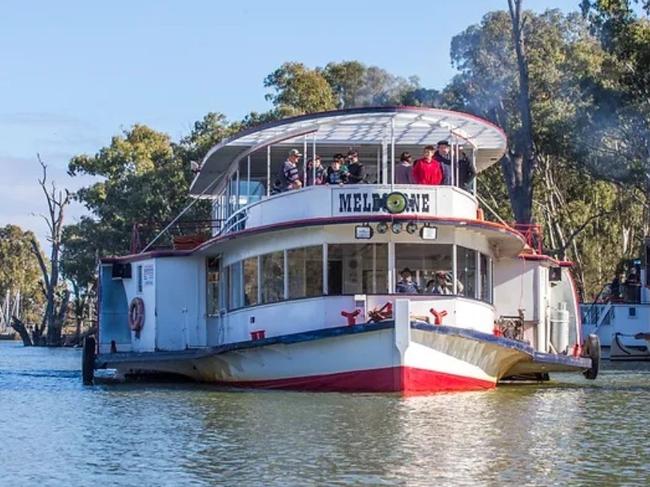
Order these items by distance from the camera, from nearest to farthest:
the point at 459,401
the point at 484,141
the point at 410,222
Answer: the point at 459,401 → the point at 410,222 → the point at 484,141

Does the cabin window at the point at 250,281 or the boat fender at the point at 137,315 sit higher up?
the cabin window at the point at 250,281

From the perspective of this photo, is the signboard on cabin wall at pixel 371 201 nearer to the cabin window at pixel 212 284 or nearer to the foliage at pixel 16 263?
the cabin window at pixel 212 284

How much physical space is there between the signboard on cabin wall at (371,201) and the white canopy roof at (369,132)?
1.20 metres

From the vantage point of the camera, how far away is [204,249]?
79.8 feet

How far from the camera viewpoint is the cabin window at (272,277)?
2231 centimetres

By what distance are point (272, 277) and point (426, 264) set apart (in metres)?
A: 2.60

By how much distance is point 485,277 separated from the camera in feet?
75.6

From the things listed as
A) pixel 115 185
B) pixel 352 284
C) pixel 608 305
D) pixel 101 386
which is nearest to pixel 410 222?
pixel 352 284

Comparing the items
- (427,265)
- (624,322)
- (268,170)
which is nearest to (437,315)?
(427,265)

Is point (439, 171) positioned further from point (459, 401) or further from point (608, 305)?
point (608, 305)

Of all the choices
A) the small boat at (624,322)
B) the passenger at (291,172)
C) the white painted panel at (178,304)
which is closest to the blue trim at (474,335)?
the passenger at (291,172)

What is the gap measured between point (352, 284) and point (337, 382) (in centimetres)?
166

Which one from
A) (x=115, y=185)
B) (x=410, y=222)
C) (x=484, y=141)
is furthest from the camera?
(x=115, y=185)

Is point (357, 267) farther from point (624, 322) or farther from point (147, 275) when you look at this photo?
point (624, 322)
